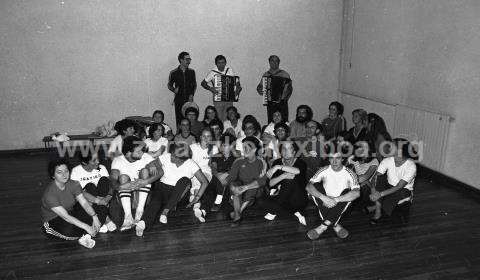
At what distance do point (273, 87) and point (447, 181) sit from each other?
122 inches

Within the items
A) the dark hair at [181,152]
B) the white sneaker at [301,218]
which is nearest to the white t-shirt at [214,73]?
the dark hair at [181,152]

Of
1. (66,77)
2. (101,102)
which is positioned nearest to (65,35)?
(66,77)

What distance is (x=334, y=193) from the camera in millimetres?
4262

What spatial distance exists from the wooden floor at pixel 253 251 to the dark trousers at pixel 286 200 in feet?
0.46

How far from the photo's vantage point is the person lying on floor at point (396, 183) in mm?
4426

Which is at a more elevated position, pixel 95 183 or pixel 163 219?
pixel 95 183

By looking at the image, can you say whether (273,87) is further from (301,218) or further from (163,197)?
(163,197)

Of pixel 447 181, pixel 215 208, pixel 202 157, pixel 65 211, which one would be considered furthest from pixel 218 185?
pixel 447 181

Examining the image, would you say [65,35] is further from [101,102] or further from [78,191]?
[78,191]

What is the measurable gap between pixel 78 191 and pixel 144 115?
150 inches

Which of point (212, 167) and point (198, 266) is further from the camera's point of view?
point (212, 167)

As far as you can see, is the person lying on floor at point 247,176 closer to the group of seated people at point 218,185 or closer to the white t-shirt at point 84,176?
the group of seated people at point 218,185

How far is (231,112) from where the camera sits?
6.20 metres

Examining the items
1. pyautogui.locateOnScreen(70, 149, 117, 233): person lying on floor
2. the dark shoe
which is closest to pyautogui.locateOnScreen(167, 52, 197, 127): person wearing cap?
the dark shoe
